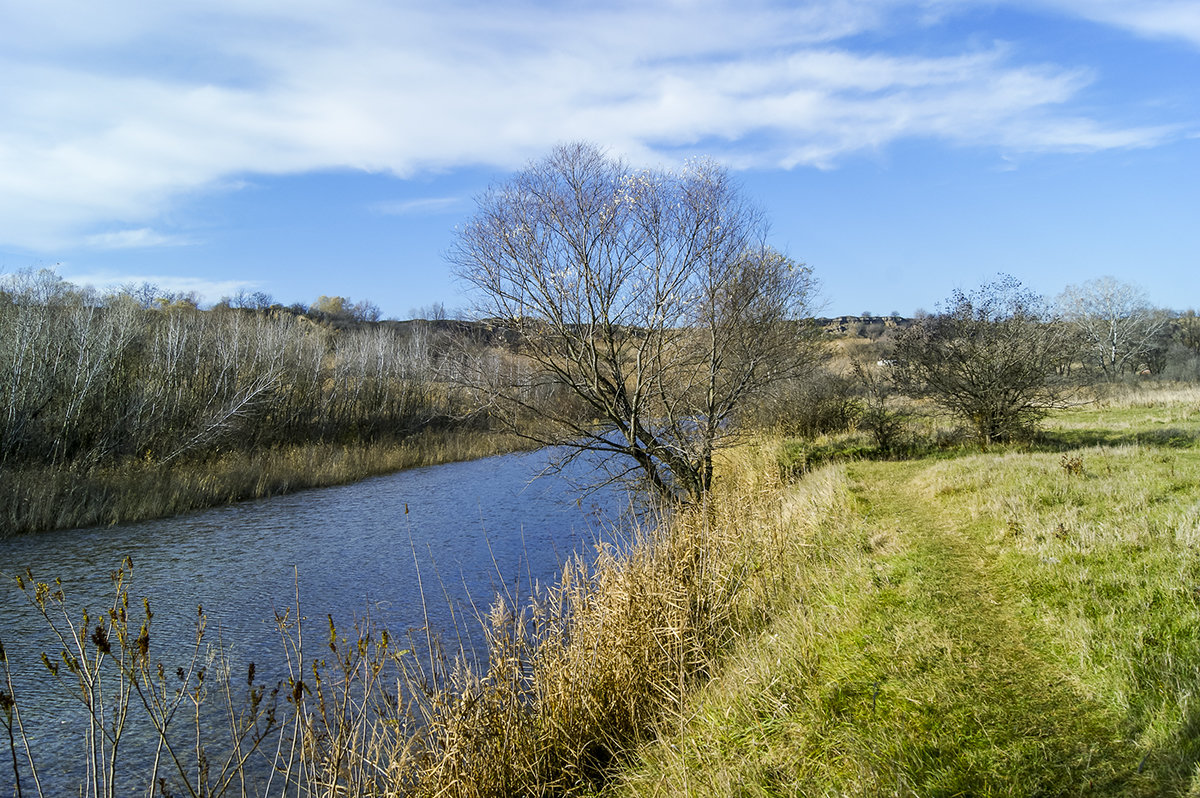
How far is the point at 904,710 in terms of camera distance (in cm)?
433

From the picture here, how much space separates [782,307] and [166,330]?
18.7 m

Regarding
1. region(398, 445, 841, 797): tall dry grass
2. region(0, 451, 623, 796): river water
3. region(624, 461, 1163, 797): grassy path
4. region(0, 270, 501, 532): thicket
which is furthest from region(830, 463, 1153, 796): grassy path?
region(0, 270, 501, 532): thicket

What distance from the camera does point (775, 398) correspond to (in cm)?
2062

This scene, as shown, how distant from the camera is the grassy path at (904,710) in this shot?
3.65 metres

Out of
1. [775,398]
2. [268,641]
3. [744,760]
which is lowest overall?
[268,641]

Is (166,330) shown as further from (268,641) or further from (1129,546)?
(1129,546)

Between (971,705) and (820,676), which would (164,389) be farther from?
(971,705)

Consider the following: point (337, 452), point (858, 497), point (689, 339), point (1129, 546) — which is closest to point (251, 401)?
point (337, 452)

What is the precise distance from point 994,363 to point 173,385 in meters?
21.0

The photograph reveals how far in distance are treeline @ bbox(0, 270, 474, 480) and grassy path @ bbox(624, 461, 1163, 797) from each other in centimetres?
907

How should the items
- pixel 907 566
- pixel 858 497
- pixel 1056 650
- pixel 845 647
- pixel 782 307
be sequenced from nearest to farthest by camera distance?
pixel 1056 650, pixel 845 647, pixel 907 566, pixel 858 497, pixel 782 307

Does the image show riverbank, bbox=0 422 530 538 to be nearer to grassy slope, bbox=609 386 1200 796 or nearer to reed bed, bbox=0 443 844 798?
reed bed, bbox=0 443 844 798

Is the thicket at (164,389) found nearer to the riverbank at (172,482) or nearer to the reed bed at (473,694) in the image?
the riverbank at (172,482)

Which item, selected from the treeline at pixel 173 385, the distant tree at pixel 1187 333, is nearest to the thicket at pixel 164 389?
the treeline at pixel 173 385
